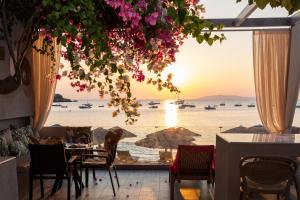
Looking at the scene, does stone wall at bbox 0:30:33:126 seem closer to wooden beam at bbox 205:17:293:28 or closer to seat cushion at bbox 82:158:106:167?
seat cushion at bbox 82:158:106:167

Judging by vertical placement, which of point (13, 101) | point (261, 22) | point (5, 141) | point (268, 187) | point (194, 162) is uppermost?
point (261, 22)

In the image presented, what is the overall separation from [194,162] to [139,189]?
4.73ft

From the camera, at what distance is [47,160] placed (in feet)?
17.3

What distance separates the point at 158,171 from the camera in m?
7.62

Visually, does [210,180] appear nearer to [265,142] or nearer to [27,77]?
[265,142]

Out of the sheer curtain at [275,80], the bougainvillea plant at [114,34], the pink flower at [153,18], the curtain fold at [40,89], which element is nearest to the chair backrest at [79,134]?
the curtain fold at [40,89]

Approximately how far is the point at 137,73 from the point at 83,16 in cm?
84

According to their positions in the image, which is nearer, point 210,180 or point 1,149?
point 210,180

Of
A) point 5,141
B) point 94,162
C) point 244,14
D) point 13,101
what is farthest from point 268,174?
point 13,101

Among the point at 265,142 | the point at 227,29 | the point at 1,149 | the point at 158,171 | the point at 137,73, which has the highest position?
the point at 227,29

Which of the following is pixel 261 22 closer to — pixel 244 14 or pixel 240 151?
pixel 244 14

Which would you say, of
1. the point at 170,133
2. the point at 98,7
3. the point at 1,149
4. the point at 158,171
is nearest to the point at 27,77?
the point at 1,149

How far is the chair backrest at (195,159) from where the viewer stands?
5.07 meters

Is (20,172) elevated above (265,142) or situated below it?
below
